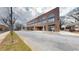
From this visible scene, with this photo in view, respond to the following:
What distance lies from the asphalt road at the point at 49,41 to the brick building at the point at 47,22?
4.2 inches

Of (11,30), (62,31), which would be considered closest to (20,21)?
(11,30)

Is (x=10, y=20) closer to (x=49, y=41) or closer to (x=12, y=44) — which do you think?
(x=12, y=44)

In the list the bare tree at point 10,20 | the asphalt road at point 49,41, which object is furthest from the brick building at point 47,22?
the bare tree at point 10,20

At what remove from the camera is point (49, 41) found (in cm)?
279

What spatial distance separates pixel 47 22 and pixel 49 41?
38 centimetres

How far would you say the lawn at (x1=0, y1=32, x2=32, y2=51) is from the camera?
273 cm

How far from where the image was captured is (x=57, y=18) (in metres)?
2.85

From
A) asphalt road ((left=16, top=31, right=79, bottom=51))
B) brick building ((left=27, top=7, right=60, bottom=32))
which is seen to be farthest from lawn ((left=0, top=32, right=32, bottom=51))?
brick building ((left=27, top=7, right=60, bottom=32))

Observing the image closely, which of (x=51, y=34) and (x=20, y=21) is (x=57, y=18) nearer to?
(x=51, y=34)

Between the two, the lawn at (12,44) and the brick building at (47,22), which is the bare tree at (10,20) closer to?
the lawn at (12,44)

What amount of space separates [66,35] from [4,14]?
1263 millimetres

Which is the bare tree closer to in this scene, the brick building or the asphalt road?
the asphalt road

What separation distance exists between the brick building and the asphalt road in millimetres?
106

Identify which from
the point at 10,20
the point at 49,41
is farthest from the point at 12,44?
the point at 49,41
